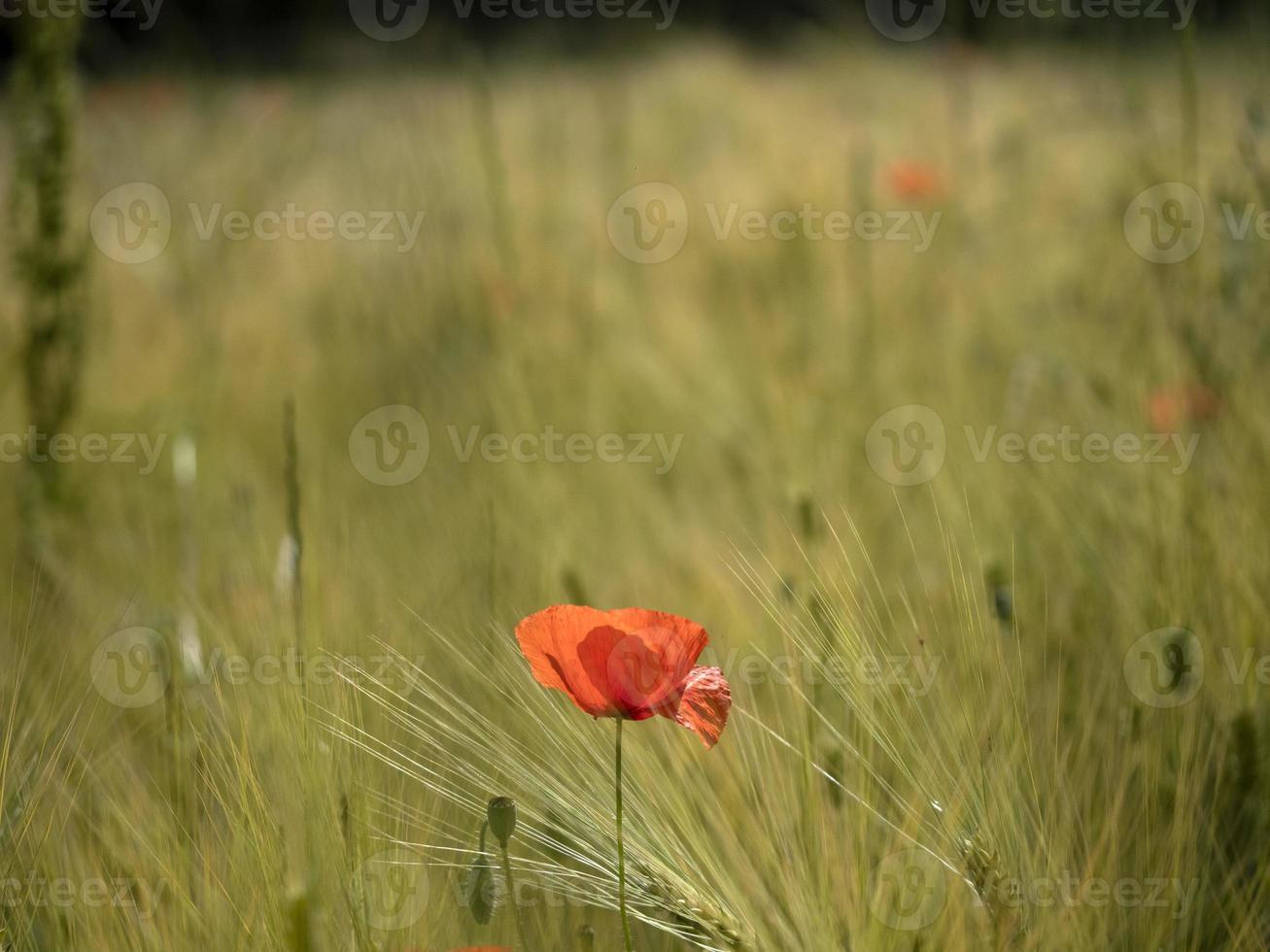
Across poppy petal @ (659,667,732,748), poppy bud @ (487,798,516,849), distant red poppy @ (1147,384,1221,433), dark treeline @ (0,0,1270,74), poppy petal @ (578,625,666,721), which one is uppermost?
dark treeline @ (0,0,1270,74)

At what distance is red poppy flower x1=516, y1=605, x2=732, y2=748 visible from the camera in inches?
14.0

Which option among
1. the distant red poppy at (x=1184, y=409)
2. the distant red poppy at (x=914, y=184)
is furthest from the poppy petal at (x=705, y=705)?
the distant red poppy at (x=914, y=184)

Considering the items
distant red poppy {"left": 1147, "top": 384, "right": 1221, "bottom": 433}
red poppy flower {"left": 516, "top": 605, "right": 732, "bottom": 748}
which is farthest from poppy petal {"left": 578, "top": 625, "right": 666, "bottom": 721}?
distant red poppy {"left": 1147, "top": 384, "right": 1221, "bottom": 433}

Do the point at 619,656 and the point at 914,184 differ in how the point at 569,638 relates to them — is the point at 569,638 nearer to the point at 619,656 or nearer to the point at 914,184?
the point at 619,656

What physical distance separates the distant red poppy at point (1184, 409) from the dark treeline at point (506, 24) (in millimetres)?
291

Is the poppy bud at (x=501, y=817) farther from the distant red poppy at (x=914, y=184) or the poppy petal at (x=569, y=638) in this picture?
the distant red poppy at (x=914, y=184)

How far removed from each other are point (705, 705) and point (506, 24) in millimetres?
5231

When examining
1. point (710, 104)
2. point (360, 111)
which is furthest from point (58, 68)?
point (710, 104)

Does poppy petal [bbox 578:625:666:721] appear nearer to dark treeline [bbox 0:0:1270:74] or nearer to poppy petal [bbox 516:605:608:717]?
poppy petal [bbox 516:605:608:717]

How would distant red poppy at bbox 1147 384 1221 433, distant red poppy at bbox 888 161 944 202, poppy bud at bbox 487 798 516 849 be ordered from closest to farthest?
poppy bud at bbox 487 798 516 849 < distant red poppy at bbox 1147 384 1221 433 < distant red poppy at bbox 888 161 944 202

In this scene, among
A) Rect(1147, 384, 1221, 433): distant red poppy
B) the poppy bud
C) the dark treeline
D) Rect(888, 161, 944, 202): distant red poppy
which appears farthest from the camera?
Rect(888, 161, 944, 202): distant red poppy

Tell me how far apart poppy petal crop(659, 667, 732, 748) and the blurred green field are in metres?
0.03

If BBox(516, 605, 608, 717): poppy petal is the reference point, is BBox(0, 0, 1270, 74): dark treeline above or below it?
above

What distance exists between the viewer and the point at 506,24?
5055mm
